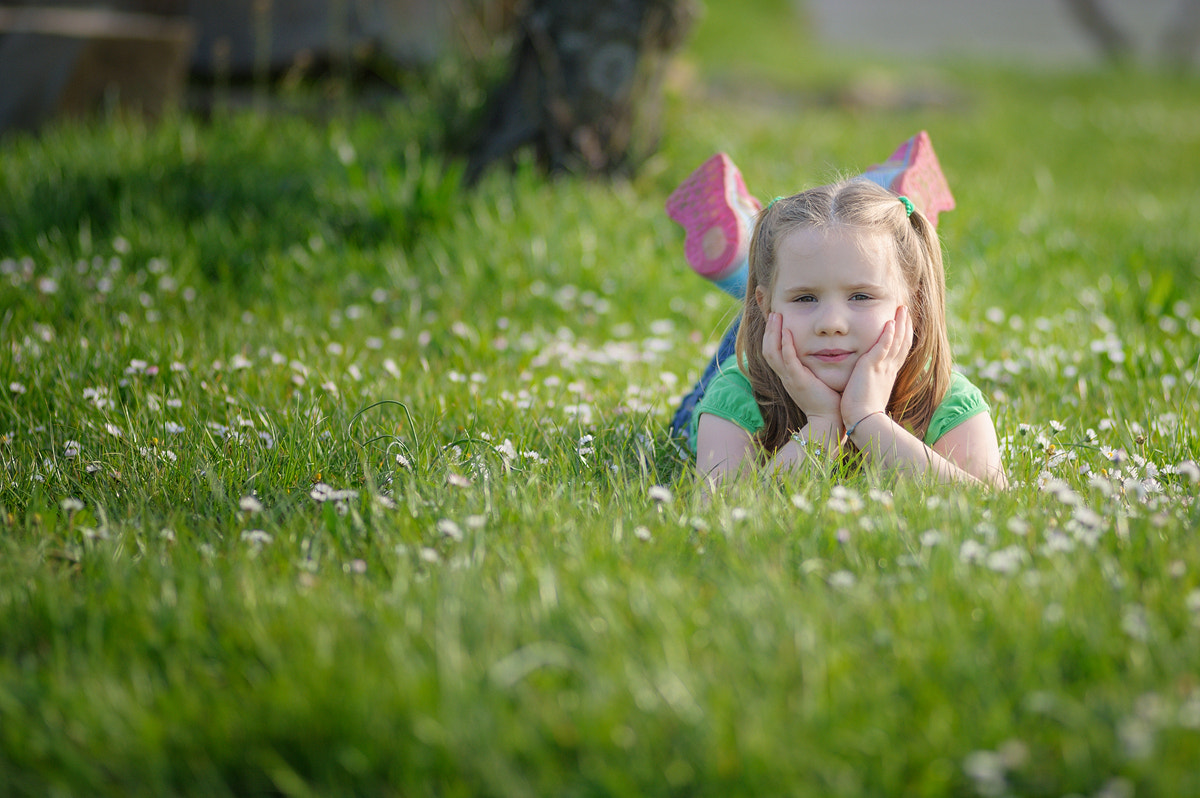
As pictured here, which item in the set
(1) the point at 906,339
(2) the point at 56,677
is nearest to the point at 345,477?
(2) the point at 56,677

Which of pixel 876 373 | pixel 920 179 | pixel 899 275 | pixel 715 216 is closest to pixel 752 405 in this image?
pixel 876 373

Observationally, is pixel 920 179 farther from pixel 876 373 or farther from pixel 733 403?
pixel 733 403

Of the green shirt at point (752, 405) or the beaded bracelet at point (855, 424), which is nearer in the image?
the beaded bracelet at point (855, 424)

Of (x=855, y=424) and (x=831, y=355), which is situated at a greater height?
(x=831, y=355)

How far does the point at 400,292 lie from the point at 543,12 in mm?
2344

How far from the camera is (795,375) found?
2.62m

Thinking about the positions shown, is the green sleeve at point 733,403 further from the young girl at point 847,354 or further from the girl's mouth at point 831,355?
the girl's mouth at point 831,355

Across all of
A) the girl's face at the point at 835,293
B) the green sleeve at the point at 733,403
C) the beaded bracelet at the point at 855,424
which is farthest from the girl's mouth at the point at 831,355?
the green sleeve at the point at 733,403

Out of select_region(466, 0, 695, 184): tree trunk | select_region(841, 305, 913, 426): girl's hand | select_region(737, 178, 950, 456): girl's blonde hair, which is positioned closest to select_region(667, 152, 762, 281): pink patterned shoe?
select_region(737, 178, 950, 456): girl's blonde hair

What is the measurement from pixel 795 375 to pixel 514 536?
3.10 ft

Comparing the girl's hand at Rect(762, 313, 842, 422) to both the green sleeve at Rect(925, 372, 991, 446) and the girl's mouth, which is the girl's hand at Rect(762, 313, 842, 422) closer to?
the girl's mouth

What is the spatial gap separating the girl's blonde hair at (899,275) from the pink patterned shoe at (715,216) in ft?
0.82

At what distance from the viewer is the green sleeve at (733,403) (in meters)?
2.84

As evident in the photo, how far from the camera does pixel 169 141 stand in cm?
618
